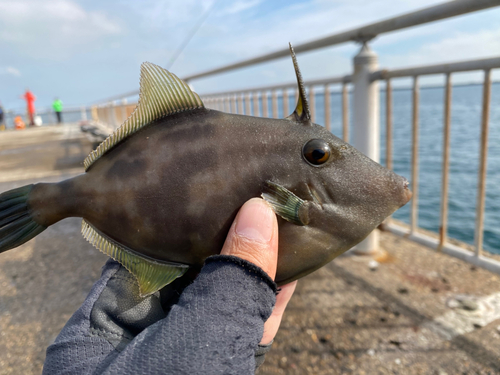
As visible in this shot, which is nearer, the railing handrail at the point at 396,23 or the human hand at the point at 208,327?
the human hand at the point at 208,327

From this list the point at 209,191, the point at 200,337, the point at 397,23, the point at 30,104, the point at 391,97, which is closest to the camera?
the point at 200,337

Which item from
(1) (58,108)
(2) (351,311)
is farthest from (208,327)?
(1) (58,108)

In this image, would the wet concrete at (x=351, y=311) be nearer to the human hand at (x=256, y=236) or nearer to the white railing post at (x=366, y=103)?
the white railing post at (x=366, y=103)

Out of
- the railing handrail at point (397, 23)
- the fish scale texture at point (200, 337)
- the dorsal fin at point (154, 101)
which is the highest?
the railing handrail at point (397, 23)

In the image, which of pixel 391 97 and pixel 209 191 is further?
pixel 391 97

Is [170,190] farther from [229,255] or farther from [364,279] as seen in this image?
[364,279]

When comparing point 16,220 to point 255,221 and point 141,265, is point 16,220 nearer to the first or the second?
point 141,265

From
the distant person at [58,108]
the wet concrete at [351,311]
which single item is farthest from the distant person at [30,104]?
the wet concrete at [351,311]

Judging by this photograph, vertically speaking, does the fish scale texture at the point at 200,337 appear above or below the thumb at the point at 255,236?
below

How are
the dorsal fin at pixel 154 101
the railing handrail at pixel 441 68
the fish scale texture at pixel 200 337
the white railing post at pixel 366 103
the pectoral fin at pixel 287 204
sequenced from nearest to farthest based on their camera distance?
the fish scale texture at pixel 200 337 < the pectoral fin at pixel 287 204 < the dorsal fin at pixel 154 101 < the railing handrail at pixel 441 68 < the white railing post at pixel 366 103
